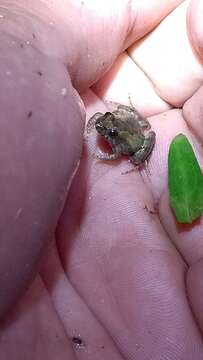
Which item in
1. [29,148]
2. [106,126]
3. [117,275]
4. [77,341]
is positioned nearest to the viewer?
[29,148]

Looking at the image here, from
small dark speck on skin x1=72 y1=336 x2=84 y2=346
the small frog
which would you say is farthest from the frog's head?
small dark speck on skin x1=72 y1=336 x2=84 y2=346

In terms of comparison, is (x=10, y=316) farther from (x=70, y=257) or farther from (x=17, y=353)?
(x=70, y=257)

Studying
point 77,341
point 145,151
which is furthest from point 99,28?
point 77,341

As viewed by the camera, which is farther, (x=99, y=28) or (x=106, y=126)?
(x=106, y=126)

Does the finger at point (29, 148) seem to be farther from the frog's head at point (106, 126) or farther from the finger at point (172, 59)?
the finger at point (172, 59)

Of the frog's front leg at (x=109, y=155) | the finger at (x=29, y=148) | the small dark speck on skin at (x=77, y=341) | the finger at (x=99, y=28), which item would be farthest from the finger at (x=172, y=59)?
the small dark speck on skin at (x=77, y=341)

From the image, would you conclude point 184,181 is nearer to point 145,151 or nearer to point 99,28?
point 145,151

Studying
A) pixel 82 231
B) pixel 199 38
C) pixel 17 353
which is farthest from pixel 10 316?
pixel 199 38

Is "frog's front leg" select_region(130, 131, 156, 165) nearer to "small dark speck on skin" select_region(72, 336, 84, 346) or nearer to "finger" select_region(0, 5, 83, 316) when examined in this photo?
"finger" select_region(0, 5, 83, 316)
